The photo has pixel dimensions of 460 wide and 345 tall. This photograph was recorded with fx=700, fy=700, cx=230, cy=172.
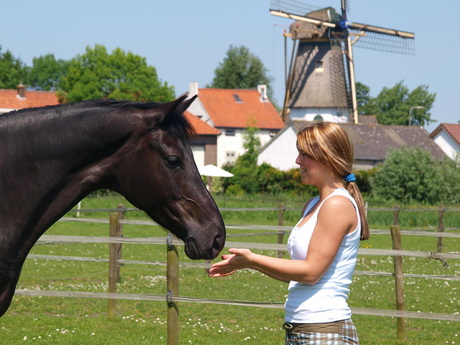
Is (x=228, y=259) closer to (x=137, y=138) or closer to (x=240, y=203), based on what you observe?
(x=137, y=138)

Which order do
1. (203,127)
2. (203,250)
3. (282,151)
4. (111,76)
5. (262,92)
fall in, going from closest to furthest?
(203,250) → (282,151) → (111,76) → (203,127) → (262,92)

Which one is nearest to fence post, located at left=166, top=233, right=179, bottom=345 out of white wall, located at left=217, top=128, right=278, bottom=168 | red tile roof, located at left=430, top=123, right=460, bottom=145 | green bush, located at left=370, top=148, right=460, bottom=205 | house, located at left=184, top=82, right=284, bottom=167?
green bush, located at left=370, top=148, right=460, bottom=205

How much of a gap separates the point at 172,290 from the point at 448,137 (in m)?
52.1

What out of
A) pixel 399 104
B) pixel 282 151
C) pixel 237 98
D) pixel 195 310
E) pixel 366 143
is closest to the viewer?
pixel 195 310

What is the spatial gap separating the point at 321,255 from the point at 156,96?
55414 mm

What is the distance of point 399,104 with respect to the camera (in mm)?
103562

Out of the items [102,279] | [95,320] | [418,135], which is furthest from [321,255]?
[418,135]

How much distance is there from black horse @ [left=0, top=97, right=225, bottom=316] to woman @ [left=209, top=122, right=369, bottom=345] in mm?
313

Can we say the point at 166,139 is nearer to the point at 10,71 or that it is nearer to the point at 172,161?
the point at 172,161

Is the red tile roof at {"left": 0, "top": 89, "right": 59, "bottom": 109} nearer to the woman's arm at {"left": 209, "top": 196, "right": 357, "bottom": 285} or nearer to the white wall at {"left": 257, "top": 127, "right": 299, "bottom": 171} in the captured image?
the white wall at {"left": 257, "top": 127, "right": 299, "bottom": 171}

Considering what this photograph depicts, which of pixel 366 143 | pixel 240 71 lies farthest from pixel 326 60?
pixel 240 71

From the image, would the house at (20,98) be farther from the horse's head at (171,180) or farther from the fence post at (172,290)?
the horse's head at (171,180)

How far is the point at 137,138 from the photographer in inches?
133

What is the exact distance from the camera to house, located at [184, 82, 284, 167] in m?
66.0
